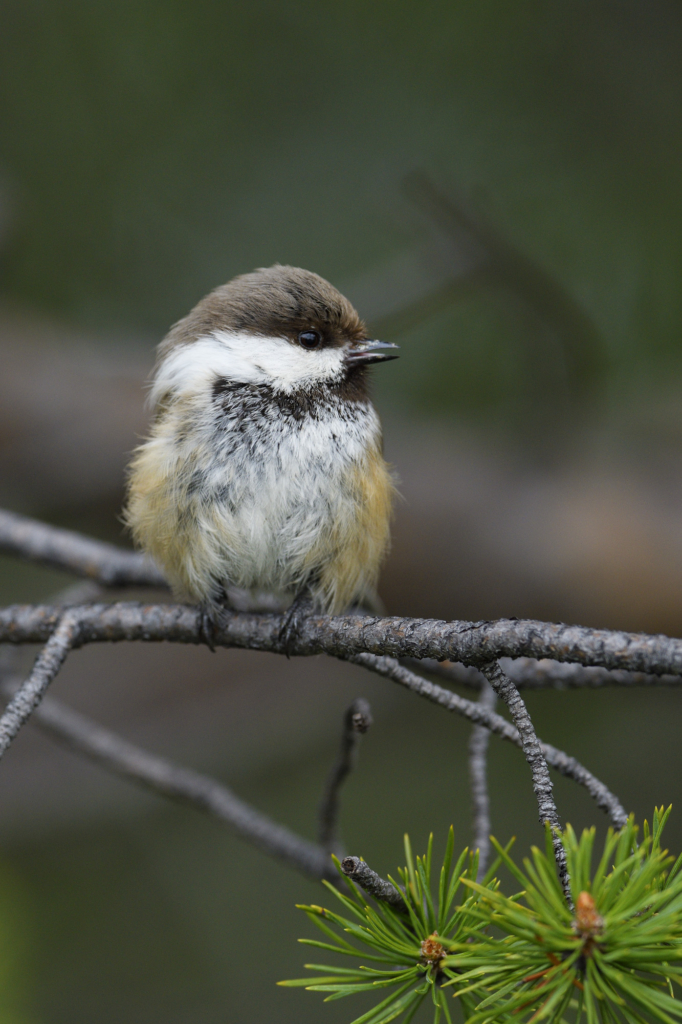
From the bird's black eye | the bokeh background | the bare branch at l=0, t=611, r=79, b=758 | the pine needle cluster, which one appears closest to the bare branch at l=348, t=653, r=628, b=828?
the pine needle cluster

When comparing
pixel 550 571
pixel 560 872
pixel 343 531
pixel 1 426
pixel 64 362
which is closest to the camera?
pixel 560 872

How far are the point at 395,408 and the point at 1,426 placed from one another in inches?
67.2

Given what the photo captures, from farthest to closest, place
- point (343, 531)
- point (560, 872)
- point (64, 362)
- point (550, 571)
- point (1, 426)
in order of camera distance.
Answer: point (64, 362)
point (1, 426)
point (550, 571)
point (343, 531)
point (560, 872)

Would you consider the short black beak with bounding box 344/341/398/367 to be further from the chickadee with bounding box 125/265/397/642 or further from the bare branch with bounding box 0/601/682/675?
the bare branch with bounding box 0/601/682/675

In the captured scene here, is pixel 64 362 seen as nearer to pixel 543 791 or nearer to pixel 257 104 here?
pixel 257 104

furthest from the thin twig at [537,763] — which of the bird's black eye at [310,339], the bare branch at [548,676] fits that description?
the bird's black eye at [310,339]

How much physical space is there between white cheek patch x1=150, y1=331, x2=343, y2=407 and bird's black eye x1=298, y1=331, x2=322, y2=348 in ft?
0.06

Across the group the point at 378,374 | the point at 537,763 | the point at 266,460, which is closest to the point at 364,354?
the point at 266,460

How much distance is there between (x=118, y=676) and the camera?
383cm

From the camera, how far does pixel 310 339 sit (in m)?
2.04

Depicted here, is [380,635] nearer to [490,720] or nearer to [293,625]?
[490,720]

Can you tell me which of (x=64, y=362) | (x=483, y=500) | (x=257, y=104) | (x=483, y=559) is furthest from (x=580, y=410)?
(x=64, y=362)

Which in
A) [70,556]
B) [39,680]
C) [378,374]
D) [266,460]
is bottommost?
[39,680]

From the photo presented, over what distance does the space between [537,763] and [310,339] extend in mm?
1355
